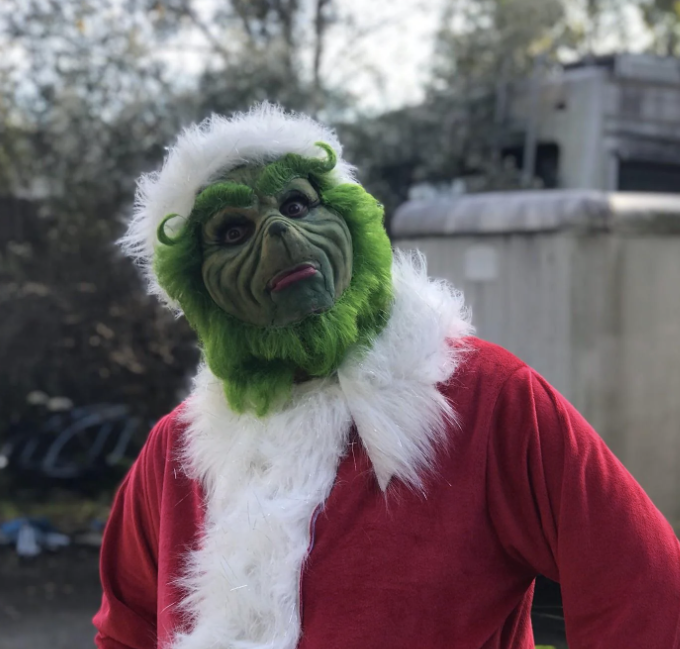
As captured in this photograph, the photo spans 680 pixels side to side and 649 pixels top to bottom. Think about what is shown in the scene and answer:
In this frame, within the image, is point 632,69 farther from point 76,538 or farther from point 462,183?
point 76,538

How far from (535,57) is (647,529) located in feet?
28.0

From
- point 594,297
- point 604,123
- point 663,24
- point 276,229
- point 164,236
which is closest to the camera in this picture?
point 276,229

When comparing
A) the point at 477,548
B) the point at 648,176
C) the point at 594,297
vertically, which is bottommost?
the point at 594,297

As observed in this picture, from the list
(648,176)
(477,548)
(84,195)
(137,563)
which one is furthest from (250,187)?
(648,176)

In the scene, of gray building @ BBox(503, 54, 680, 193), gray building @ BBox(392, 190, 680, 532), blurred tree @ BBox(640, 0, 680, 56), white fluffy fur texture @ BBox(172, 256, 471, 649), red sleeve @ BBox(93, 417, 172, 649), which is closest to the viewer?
white fluffy fur texture @ BBox(172, 256, 471, 649)

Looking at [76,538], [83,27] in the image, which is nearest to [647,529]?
[76,538]

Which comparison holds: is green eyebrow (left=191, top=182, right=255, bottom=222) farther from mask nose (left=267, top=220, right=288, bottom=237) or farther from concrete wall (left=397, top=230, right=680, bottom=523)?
concrete wall (left=397, top=230, right=680, bottom=523)

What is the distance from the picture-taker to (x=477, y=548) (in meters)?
1.28

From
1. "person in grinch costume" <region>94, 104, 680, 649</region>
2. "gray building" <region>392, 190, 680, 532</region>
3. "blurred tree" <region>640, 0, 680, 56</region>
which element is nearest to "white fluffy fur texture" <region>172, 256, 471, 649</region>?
"person in grinch costume" <region>94, 104, 680, 649</region>

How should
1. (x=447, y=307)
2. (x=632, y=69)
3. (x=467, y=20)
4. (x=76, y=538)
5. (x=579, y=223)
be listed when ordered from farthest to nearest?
(x=467, y=20) → (x=632, y=69) → (x=76, y=538) → (x=579, y=223) → (x=447, y=307)

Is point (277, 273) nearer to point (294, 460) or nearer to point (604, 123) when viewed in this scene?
point (294, 460)

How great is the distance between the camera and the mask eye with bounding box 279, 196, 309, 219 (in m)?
1.48

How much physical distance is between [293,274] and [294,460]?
325mm

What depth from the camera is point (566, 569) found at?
48.3 inches
